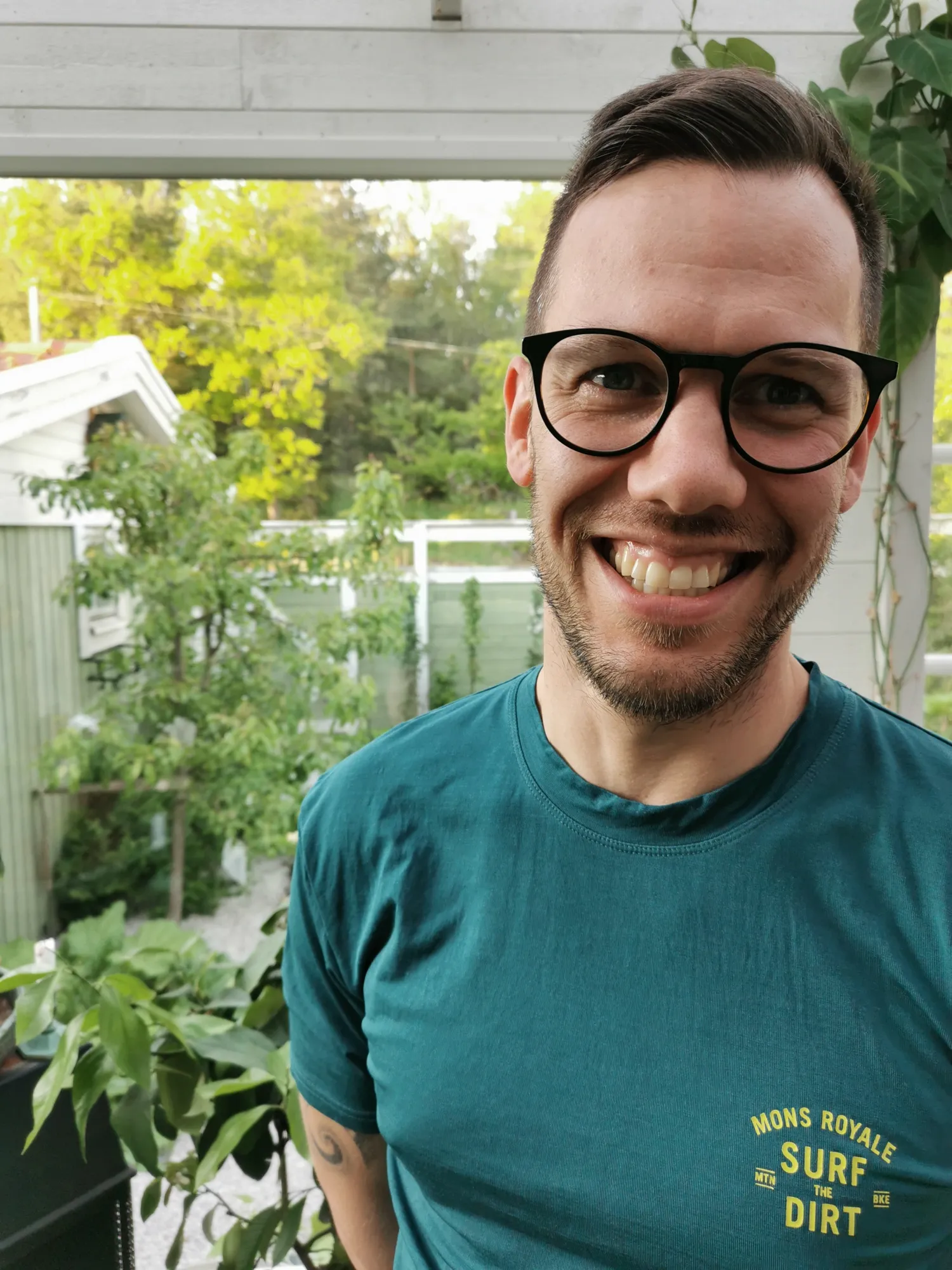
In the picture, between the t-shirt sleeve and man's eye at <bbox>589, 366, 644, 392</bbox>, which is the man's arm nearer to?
the t-shirt sleeve

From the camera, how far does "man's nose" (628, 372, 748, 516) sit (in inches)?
26.8

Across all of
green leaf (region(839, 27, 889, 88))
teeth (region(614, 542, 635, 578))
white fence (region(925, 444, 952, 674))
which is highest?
green leaf (region(839, 27, 889, 88))

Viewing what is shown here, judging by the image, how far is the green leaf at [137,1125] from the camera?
136cm

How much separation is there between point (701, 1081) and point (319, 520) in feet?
4.82

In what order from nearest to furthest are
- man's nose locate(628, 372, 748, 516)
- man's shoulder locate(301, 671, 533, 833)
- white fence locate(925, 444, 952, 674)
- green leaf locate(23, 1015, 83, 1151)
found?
man's nose locate(628, 372, 748, 516) → man's shoulder locate(301, 671, 533, 833) → green leaf locate(23, 1015, 83, 1151) → white fence locate(925, 444, 952, 674)

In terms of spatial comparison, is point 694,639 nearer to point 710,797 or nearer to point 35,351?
point 710,797

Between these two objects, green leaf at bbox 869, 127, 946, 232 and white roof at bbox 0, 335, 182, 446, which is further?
white roof at bbox 0, 335, 182, 446

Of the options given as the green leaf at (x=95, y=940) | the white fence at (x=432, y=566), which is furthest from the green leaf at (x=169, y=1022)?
the white fence at (x=432, y=566)

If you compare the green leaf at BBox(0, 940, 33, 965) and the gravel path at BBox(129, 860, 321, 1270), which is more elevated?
the green leaf at BBox(0, 940, 33, 965)

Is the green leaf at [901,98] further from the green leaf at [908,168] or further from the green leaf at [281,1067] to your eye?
the green leaf at [281,1067]

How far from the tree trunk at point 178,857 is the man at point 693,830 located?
122cm

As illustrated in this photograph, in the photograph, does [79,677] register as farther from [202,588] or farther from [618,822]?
[618,822]

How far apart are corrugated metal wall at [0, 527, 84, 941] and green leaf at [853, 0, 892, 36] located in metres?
1.72

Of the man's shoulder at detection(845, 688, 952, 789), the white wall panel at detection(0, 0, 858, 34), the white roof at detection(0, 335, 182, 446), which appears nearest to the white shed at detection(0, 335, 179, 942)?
the white roof at detection(0, 335, 182, 446)
